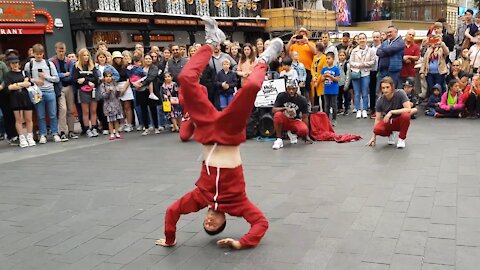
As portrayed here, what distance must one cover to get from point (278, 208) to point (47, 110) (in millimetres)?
6516

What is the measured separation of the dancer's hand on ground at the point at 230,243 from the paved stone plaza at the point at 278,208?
57 millimetres

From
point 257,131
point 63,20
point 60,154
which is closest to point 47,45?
point 63,20

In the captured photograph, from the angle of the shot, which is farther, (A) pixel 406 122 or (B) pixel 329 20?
(B) pixel 329 20

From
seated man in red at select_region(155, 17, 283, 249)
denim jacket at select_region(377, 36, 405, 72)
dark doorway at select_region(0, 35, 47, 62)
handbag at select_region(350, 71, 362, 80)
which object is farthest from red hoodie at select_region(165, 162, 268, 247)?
dark doorway at select_region(0, 35, 47, 62)

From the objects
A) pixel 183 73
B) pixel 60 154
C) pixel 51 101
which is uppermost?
pixel 183 73

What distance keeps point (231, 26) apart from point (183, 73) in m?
23.4

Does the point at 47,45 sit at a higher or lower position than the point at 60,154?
higher

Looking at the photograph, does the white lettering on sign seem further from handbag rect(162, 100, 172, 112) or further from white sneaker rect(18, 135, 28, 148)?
handbag rect(162, 100, 172, 112)

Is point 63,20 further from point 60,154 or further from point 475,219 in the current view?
point 475,219

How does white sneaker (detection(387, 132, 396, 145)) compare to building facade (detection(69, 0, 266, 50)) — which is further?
building facade (detection(69, 0, 266, 50))

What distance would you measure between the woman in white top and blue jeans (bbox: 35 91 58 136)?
629 centimetres

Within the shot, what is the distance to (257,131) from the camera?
876cm

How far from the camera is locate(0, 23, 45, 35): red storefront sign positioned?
15594mm

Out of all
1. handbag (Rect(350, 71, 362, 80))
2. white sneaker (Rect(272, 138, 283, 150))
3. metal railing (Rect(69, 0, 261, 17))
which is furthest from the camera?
metal railing (Rect(69, 0, 261, 17))
